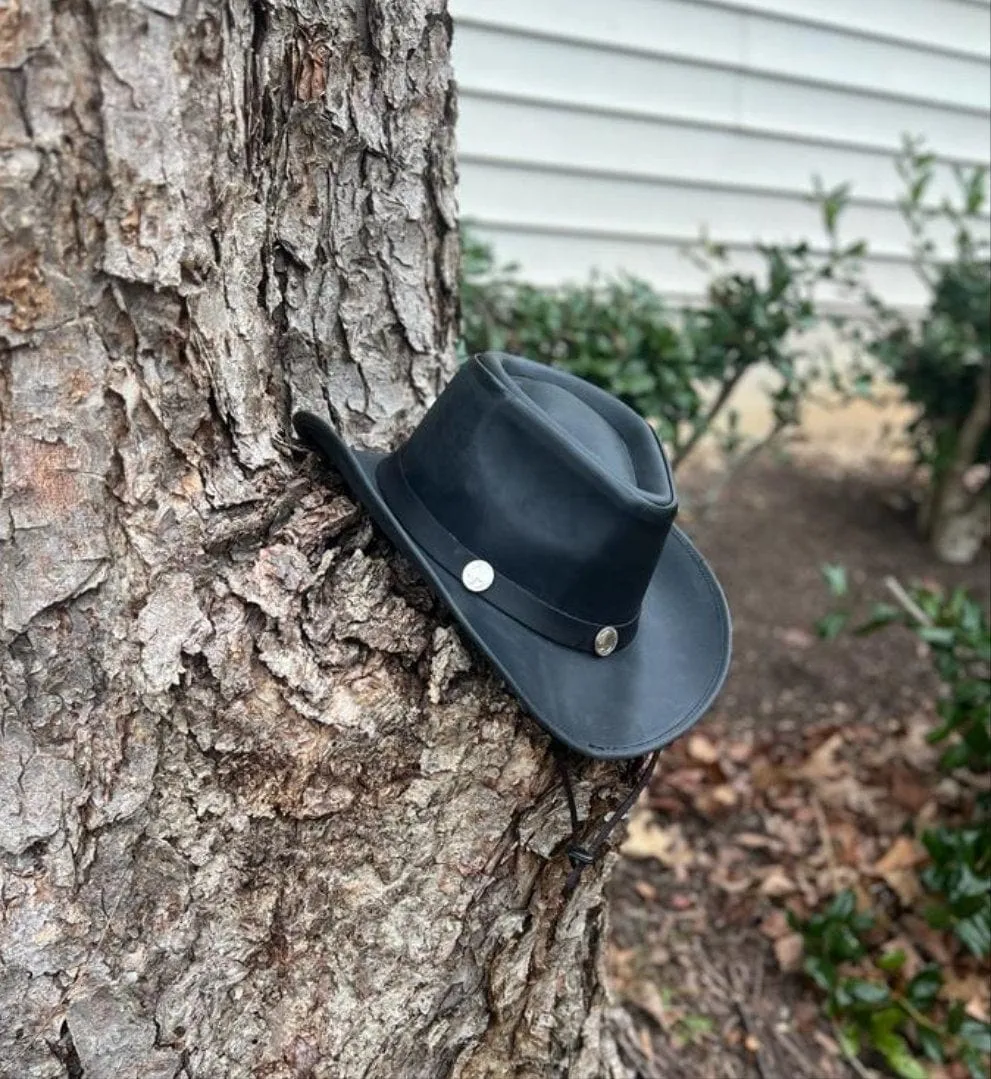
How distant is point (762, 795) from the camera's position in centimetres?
303

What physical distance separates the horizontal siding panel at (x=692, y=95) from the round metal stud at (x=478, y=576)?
3.10m

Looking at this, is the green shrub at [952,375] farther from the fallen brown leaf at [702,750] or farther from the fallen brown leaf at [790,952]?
the fallen brown leaf at [790,952]

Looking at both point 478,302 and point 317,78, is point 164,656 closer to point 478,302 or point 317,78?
point 317,78

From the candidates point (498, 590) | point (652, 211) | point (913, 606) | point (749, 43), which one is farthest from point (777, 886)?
point (749, 43)

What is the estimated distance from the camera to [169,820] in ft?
4.21

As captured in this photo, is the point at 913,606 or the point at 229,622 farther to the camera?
the point at 913,606

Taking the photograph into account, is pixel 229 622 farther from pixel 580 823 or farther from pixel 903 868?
pixel 903 868

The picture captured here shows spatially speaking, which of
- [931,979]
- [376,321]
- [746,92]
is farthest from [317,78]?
[746,92]

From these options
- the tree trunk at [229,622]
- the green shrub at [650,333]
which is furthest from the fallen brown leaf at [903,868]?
the tree trunk at [229,622]

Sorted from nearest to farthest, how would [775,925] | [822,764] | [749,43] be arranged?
[775,925], [822,764], [749,43]

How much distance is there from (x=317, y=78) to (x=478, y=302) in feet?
→ 5.10

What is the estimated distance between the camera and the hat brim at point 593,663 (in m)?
1.23

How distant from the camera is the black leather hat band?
1248mm

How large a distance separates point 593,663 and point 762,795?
6.29ft
